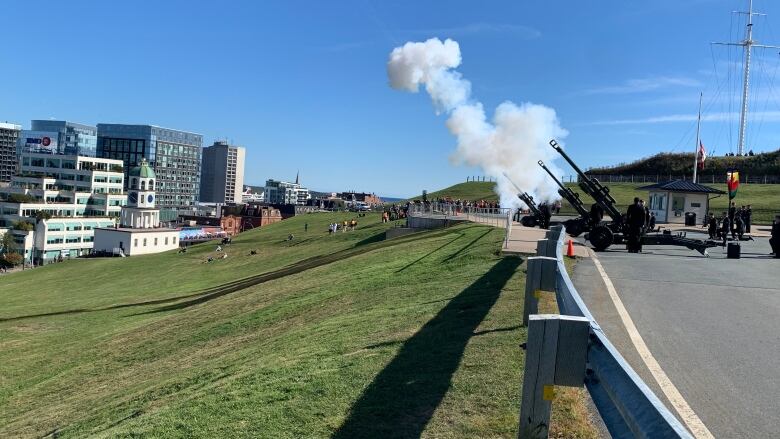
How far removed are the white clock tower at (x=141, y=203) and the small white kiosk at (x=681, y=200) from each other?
66718 mm

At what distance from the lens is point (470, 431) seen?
4699 mm

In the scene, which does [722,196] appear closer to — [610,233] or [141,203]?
[610,233]

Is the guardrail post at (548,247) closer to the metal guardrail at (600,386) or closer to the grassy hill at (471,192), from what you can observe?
the metal guardrail at (600,386)

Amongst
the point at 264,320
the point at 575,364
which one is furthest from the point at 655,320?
the point at 264,320

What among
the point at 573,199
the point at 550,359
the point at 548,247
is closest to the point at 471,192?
the point at 573,199

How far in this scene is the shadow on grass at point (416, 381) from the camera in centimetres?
504

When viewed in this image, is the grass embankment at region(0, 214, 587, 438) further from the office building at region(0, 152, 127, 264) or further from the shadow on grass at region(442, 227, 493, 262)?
the office building at region(0, 152, 127, 264)

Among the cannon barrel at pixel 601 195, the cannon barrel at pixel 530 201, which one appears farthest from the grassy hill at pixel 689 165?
the cannon barrel at pixel 601 195

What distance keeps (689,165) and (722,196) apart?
948 inches

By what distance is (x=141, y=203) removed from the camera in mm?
86250

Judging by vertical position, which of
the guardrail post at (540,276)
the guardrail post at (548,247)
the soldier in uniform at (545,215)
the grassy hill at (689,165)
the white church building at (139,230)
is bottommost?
the white church building at (139,230)

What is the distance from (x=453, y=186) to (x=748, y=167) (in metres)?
38.7

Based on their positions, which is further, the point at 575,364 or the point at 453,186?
the point at 453,186

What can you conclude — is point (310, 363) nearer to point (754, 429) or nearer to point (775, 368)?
point (754, 429)
